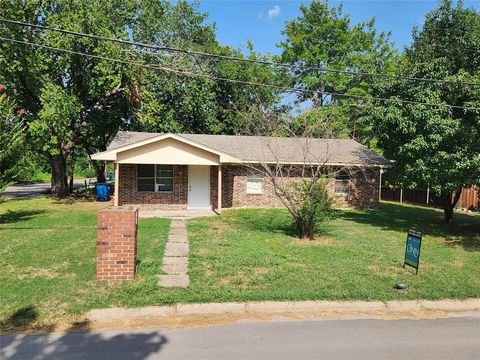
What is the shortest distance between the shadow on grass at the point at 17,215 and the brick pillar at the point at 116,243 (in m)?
9.12

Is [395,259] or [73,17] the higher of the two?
[73,17]

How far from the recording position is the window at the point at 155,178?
1847 centimetres

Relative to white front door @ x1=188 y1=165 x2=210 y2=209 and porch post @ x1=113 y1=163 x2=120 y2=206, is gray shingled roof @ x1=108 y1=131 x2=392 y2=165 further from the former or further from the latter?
porch post @ x1=113 y1=163 x2=120 y2=206

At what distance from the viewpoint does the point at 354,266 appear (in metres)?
8.49

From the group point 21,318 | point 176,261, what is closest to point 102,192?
point 176,261

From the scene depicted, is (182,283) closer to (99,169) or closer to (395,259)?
(395,259)

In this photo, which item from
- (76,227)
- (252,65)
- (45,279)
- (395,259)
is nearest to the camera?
(45,279)

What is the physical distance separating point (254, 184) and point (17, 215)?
10.8m

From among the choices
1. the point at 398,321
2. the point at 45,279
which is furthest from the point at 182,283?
the point at 398,321

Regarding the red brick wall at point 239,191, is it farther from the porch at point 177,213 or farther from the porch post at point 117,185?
the porch post at point 117,185

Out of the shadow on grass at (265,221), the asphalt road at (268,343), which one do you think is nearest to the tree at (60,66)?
the shadow on grass at (265,221)

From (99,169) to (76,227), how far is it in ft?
59.0

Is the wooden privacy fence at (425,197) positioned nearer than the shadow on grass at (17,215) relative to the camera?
No

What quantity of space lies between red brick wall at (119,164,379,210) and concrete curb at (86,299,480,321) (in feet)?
38.6
